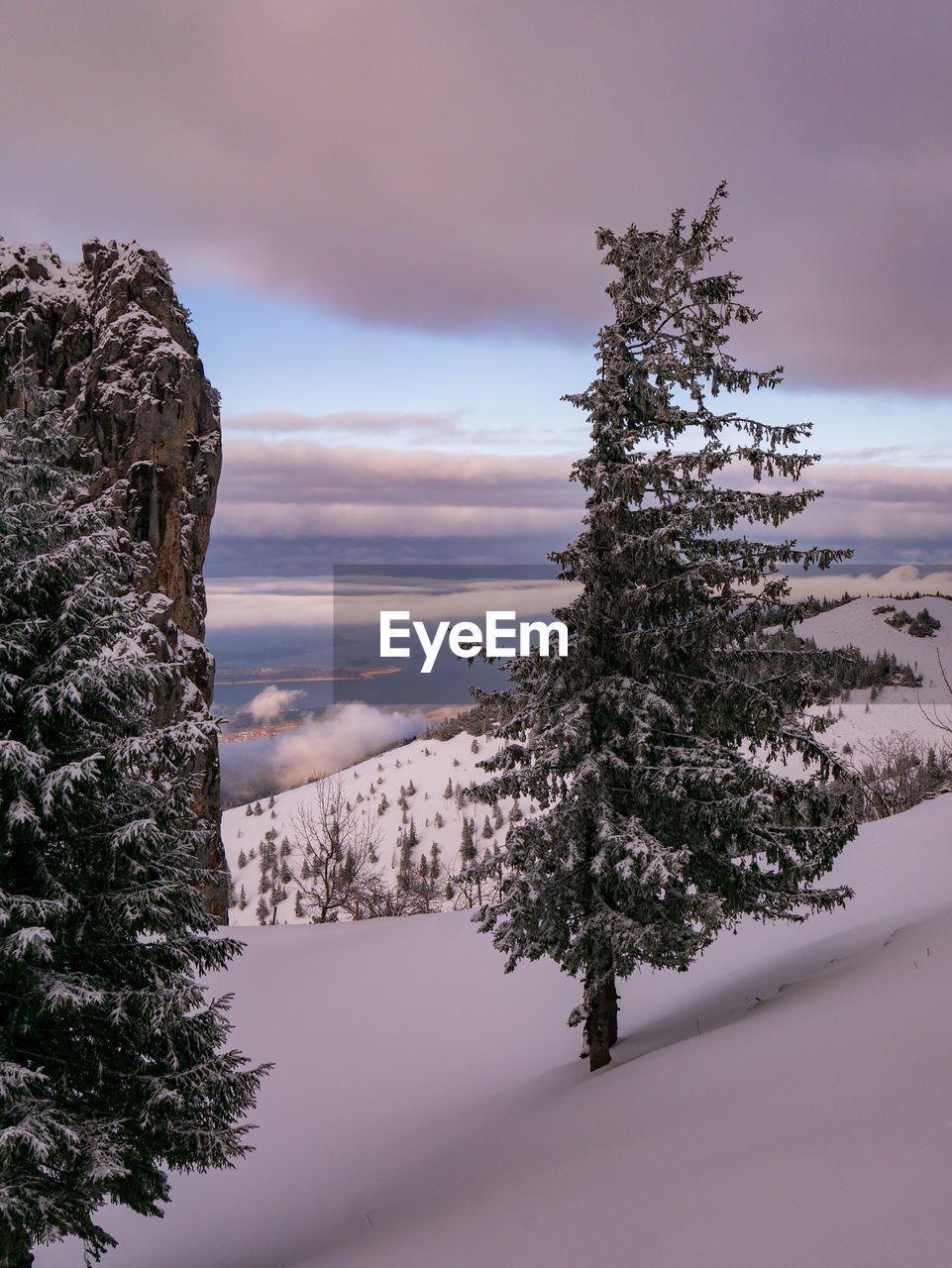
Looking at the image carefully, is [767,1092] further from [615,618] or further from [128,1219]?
[128,1219]

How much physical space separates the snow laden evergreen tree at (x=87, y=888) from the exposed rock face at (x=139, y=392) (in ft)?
57.6

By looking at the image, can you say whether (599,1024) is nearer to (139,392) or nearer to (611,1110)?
(611,1110)

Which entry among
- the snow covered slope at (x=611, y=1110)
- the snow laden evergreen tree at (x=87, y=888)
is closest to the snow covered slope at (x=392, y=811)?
the snow covered slope at (x=611, y=1110)

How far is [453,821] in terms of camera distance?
9988 cm

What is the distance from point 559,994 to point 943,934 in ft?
27.2

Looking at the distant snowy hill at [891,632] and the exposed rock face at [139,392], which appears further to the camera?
the distant snowy hill at [891,632]

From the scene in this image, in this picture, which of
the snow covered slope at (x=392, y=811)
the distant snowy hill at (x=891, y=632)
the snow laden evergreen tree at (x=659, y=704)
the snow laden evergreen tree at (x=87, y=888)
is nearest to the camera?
the snow laden evergreen tree at (x=87, y=888)

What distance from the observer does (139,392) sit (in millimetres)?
24406

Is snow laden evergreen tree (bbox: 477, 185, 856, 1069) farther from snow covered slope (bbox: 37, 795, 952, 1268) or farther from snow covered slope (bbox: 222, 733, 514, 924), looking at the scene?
snow covered slope (bbox: 222, 733, 514, 924)

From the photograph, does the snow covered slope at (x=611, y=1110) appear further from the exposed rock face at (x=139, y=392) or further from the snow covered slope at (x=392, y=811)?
the snow covered slope at (x=392, y=811)

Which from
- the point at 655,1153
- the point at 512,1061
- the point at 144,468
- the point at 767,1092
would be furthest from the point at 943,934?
the point at 144,468

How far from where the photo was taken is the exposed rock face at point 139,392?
80.0ft

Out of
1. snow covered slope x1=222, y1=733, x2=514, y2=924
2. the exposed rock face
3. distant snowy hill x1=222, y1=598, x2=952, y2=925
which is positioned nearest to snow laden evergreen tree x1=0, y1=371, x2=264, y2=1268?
the exposed rock face

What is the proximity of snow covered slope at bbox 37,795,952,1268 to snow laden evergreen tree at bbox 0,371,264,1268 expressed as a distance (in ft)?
6.36
